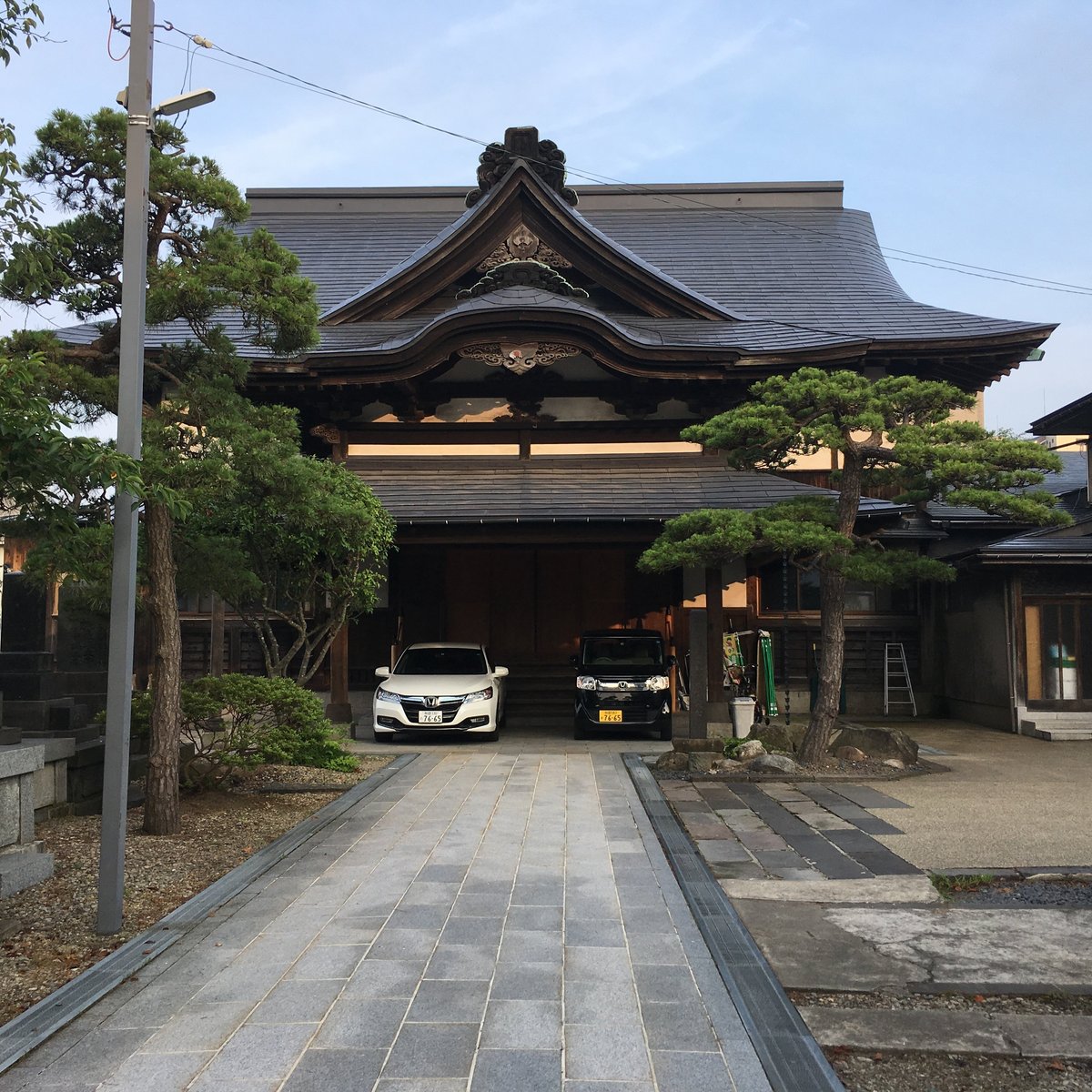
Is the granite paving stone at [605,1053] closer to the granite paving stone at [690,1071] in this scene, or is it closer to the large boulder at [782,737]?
the granite paving stone at [690,1071]

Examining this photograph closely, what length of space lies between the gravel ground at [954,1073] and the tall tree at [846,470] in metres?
6.76

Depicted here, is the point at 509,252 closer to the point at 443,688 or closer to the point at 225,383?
the point at 443,688

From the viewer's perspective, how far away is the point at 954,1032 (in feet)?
11.9

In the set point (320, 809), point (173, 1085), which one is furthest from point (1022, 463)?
point (173, 1085)

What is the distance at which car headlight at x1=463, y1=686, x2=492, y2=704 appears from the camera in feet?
41.0

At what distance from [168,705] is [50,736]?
1.64 meters

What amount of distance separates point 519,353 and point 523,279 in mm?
2005

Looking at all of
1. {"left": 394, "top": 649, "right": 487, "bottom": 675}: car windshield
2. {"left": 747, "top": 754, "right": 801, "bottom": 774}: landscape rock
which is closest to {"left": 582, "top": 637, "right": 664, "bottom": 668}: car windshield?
{"left": 394, "top": 649, "right": 487, "bottom": 675}: car windshield

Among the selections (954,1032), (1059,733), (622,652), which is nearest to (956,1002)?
(954,1032)

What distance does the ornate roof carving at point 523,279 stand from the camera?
14.5m

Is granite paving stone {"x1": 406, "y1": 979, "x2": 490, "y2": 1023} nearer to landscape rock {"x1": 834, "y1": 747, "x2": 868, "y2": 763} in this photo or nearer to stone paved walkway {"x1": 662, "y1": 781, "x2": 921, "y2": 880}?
stone paved walkway {"x1": 662, "y1": 781, "x2": 921, "y2": 880}

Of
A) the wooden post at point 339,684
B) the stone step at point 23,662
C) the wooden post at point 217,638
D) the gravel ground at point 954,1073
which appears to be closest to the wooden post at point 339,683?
the wooden post at point 339,684

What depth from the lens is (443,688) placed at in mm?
12609

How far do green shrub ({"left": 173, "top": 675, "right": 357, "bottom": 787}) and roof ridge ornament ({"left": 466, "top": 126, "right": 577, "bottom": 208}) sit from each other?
10137 mm
